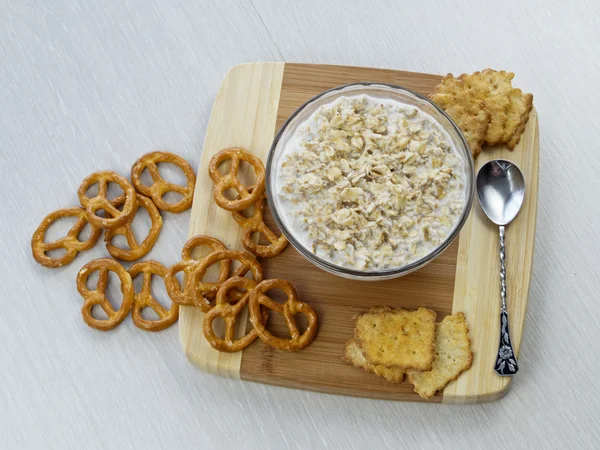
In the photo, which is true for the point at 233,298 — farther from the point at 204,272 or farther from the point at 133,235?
the point at 133,235

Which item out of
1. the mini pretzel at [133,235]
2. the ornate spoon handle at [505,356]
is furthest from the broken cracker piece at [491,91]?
the mini pretzel at [133,235]

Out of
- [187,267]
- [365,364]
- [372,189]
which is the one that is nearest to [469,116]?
[372,189]

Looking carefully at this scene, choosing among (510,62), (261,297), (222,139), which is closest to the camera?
(261,297)

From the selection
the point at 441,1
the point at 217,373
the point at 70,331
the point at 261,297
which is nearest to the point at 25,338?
the point at 70,331

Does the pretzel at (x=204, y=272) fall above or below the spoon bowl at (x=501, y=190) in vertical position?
above

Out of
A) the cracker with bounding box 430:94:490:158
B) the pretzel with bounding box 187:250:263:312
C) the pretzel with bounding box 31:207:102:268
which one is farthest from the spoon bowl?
the pretzel with bounding box 31:207:102:268

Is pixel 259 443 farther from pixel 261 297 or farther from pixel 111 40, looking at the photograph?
pixel 111 40

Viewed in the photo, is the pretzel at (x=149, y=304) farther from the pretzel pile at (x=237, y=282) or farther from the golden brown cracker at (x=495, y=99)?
the golden brown cracker at (x=495, y=99)
